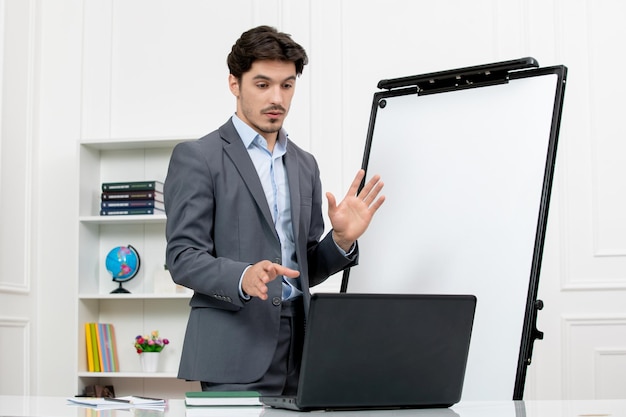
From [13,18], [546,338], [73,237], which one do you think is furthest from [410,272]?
[13,18]

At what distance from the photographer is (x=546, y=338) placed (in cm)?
391

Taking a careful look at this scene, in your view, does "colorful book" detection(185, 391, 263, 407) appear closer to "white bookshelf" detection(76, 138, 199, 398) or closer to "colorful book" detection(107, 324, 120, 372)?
"white bookshelf" detection(76, 138, 199, 398)

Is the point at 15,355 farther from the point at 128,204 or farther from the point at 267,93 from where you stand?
the point at 267,93

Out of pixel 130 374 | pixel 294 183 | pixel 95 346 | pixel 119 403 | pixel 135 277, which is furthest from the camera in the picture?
pixel 135 277

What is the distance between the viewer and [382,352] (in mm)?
1288

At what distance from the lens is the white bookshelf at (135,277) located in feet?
14.0

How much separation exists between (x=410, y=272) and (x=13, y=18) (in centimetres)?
295

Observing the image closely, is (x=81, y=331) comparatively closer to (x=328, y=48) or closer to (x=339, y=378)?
(x=328, y=48)

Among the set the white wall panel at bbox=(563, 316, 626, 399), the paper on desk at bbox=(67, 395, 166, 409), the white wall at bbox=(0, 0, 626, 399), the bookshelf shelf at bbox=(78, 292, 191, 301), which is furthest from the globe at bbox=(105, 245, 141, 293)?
the paper on desk at bbox=(67, 395, 166, 409)

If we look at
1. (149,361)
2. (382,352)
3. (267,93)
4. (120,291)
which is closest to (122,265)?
(120,291)

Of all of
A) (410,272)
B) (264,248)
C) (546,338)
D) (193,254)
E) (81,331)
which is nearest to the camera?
(193,254)

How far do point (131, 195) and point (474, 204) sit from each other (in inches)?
98.2

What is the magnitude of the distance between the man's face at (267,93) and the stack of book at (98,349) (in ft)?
8.03

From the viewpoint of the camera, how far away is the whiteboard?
1983 millimetres
